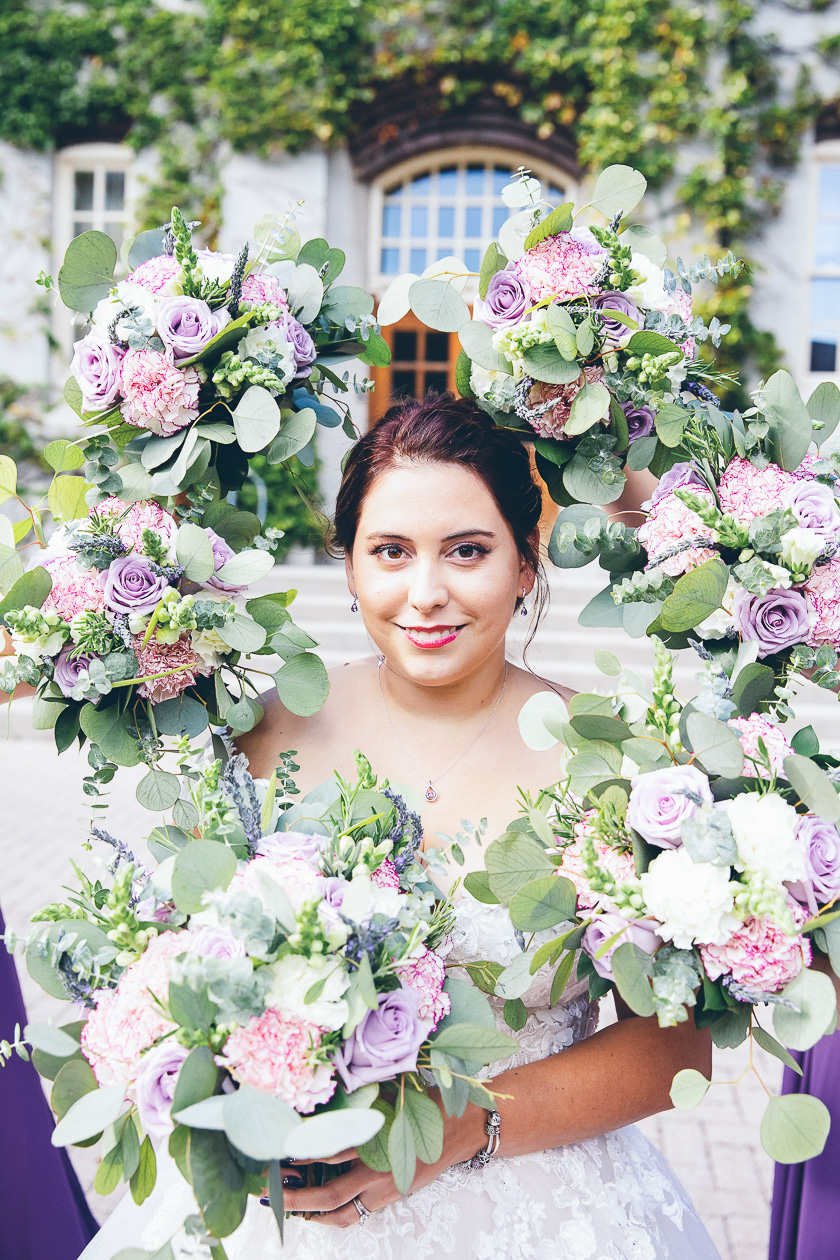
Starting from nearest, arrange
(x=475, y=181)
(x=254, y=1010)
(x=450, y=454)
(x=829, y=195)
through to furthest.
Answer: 1. (x=254, y=1010)
2. (x=450, y=454)
3. (x=829, y=195)
4. (x=475, y=181)

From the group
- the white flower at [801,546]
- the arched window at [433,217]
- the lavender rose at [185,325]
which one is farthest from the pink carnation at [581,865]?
the arched window at [433,217]

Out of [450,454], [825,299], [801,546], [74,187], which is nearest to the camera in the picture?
[801,546]

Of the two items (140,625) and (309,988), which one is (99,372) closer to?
(140,625)

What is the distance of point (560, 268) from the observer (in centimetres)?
160

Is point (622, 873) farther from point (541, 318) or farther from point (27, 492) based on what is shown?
point (27, 492)

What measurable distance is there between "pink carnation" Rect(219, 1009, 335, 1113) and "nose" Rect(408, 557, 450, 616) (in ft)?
2.49

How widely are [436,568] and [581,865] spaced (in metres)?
0.62

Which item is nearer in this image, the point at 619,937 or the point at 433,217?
the point at 619,937

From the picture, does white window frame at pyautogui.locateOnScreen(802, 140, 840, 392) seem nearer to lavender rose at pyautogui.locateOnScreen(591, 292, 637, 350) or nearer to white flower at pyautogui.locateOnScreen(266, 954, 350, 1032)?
lavender rose at pyautogui.locateOnScreen(591, 292, 637, 350)

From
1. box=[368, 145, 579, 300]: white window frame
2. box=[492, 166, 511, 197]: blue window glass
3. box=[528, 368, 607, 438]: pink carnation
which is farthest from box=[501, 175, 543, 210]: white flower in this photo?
box=[492, 166, 511, 197]: blue window glass

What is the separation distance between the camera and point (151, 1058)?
113cm

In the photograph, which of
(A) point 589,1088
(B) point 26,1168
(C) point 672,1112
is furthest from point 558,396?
(C) point 672,1112

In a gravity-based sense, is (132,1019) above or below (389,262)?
below

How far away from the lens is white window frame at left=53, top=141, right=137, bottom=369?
9.40m
